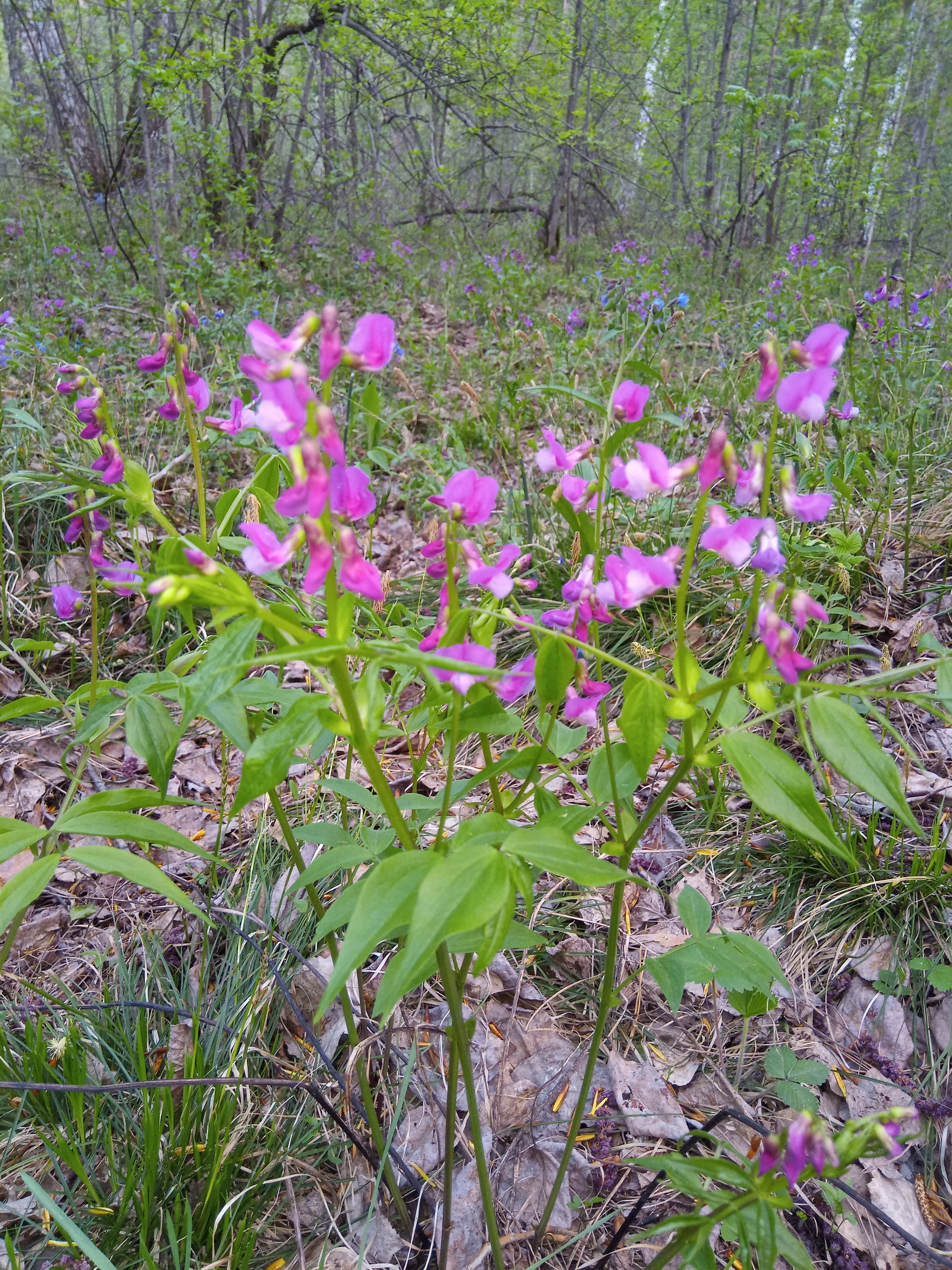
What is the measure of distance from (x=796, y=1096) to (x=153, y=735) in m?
1.28

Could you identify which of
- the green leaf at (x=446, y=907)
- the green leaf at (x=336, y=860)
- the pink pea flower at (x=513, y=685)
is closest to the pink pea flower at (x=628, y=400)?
the pink pea flower at (x=513, y=685)

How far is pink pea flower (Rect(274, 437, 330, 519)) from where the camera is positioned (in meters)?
0.65

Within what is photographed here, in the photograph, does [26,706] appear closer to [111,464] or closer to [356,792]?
[111,464]

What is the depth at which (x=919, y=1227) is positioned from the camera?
53.7 inches

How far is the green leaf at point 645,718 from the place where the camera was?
31.0 inches

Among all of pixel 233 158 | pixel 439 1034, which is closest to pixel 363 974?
pixel 439 1034

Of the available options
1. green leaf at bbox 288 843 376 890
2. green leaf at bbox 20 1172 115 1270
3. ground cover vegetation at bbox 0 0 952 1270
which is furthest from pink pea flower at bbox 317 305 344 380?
green leaf at bbox 20 1172 115 1270

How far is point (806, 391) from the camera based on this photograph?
0.81 metres

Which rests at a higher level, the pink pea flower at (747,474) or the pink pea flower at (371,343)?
the pink pea flower at (371,343)

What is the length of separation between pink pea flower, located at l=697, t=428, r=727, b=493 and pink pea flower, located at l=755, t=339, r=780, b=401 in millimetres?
59

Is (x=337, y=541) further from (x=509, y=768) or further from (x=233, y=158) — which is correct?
(x=233, y=158)

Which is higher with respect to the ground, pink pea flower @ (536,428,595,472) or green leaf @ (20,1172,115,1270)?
pink pea flower @ (536,428,595,472)

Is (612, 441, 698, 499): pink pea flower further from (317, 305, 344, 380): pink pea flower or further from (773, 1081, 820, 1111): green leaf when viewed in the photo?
(773, 1081, 820, 1111): green leaf

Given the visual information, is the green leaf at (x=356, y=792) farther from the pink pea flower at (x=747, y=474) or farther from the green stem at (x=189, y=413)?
→ the pink pea flower at (x=747, y=474)
